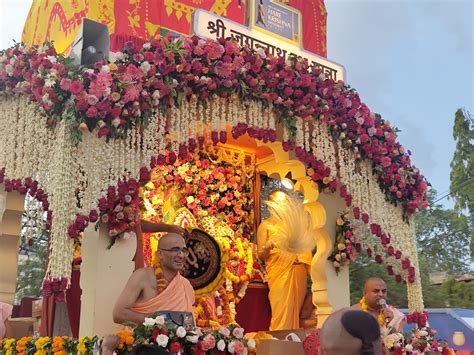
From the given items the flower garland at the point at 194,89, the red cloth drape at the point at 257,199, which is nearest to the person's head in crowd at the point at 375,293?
the flower garland at the point at 194,89

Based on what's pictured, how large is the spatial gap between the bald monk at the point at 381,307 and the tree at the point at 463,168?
1596 centimetres

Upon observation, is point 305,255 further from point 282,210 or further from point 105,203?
point 105,203

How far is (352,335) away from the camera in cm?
213

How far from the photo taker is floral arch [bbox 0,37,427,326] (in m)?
5.49

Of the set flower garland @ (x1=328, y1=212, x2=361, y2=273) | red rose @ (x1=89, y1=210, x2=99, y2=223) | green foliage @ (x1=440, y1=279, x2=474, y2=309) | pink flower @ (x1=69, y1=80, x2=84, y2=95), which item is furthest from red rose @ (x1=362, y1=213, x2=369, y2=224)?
green foliage @ (x1=440, y1=279, x2=474, y2=309)

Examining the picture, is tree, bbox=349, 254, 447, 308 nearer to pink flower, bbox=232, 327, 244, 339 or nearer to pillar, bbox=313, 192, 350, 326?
pillar, bbox=313, 192, 350, 326

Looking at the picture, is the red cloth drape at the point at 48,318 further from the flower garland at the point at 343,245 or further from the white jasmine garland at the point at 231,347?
the flower garland at the point at 343,245

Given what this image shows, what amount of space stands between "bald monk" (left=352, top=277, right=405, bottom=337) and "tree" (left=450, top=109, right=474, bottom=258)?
1596 centimetres

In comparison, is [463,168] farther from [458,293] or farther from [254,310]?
[254,310]

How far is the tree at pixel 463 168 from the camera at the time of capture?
71.1 feet

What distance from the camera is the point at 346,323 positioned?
216 cm

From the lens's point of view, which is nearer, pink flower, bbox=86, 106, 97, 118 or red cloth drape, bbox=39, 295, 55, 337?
pink flower, bbox=86, 106, 97, 118

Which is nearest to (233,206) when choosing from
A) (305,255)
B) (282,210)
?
(282,210)

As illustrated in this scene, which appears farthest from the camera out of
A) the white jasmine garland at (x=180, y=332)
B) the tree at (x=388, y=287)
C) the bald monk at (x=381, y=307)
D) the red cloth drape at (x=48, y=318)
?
the tree at (x=388, y=287)
